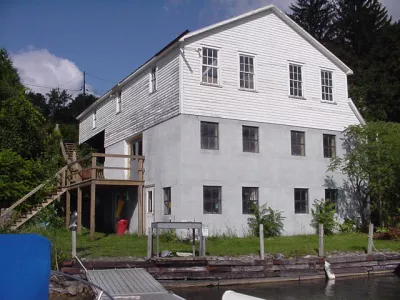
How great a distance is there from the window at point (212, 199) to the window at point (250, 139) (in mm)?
2352

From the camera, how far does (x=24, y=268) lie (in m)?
4.88

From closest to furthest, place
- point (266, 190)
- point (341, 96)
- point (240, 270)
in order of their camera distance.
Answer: point (240, 270) < point (266, 190) < point (341, 96)

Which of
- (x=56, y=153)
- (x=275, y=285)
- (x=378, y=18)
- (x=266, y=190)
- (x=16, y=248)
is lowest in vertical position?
(x=275, y=285)

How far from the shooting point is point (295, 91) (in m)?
23.2

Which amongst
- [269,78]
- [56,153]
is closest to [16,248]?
[269,78]

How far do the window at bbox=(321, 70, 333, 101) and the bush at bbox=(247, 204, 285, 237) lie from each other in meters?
6.76

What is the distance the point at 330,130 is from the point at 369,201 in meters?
4.03

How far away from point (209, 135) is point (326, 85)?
7.48 meters

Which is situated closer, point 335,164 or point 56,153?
point 335,164

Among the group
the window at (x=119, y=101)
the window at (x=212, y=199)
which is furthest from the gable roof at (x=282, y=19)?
the window at (x=119, y=101)

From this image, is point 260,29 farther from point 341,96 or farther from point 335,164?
point 335,164

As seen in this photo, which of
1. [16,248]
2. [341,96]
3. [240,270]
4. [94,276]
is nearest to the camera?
[16,248]

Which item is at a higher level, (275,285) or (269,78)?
(269,78)

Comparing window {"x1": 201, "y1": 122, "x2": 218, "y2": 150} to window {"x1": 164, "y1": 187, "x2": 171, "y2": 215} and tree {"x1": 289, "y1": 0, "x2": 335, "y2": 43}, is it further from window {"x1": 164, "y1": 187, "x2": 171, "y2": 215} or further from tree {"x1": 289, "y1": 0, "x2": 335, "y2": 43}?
tree {"x1": 289, "y1": 0, "x2": 335, "y2": 43}
